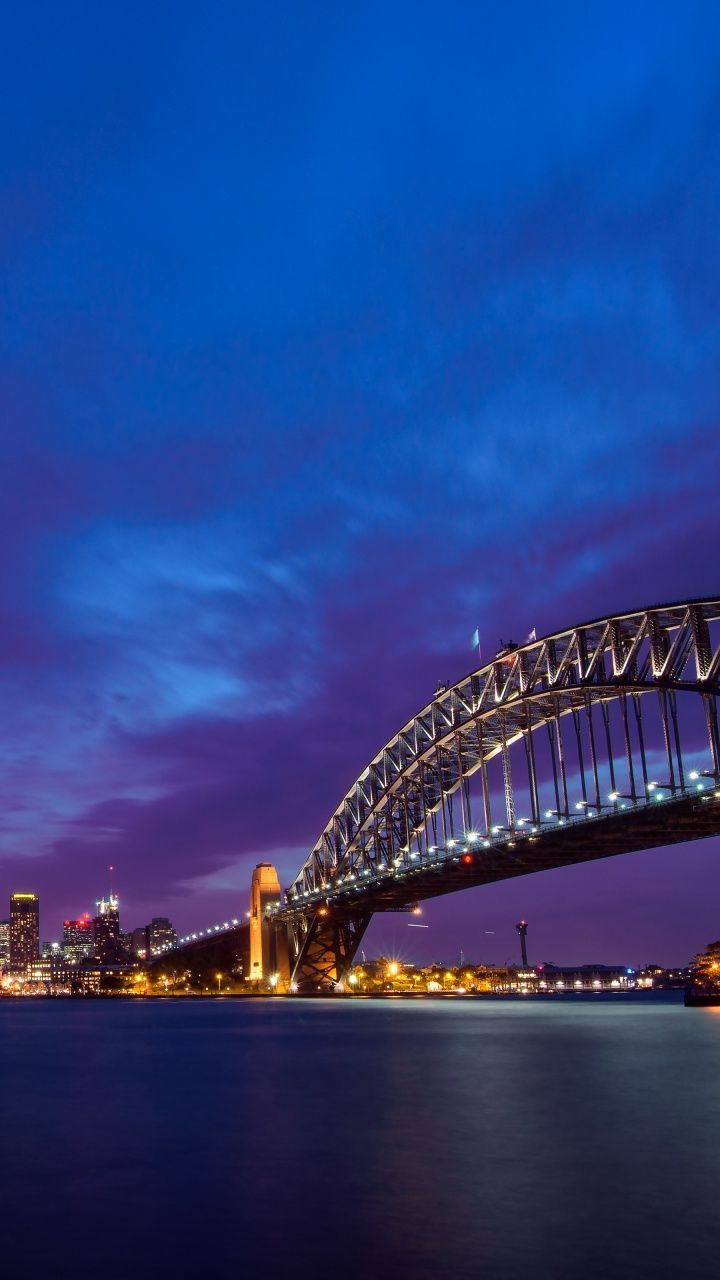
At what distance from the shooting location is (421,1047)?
47.7 metres

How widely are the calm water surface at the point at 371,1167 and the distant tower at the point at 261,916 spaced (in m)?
89.9

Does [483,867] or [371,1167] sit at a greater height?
[483,867]

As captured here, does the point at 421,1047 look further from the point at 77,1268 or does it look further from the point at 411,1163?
the point at 77,1268

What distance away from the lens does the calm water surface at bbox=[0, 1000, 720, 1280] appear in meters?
13.4

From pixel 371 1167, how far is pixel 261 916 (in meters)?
114

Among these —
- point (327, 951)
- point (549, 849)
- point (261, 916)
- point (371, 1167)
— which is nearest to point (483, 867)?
point (549, 849)

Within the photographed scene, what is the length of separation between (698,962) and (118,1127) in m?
118

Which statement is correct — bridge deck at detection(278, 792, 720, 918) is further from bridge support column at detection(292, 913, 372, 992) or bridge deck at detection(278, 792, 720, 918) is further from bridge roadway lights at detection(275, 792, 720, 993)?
bridge support column at detection(292, 913, 372, 992)

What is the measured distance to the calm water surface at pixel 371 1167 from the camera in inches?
528

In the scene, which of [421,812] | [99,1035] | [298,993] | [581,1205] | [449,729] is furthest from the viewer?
[298,993]

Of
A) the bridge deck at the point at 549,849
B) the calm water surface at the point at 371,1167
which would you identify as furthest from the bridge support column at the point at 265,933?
the calm water surface at the point at 371,1167

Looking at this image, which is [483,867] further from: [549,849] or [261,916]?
[261,916]

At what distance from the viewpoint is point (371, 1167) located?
19.2m


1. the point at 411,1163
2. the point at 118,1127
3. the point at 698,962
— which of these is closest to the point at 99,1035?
the point at 118,1127
